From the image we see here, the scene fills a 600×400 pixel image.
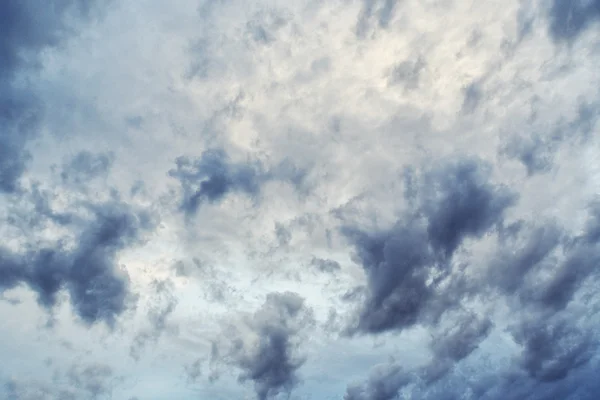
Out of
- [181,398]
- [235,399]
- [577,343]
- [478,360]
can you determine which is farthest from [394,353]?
[181,398]

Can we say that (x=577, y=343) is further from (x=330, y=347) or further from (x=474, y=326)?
(x=330, y=347)

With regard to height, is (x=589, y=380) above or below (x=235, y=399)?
below

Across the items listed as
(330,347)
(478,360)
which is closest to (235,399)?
(330,347)

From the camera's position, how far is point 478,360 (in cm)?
6003

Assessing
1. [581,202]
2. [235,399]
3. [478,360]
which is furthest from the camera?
[235,399]

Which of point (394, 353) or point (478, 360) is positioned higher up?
point (394, 353)

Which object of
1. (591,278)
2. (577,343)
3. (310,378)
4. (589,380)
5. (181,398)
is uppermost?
(181,398)

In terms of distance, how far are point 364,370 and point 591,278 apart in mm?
39717

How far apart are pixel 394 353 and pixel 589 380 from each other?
41718 mm

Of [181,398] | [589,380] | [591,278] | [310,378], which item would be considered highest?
[181,398]

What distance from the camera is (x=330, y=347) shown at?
6191cm

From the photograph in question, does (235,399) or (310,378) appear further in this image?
(235,399)

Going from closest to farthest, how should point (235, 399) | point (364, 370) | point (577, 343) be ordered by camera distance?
point (577, 343)
point (364, 370)
point (235, 399)

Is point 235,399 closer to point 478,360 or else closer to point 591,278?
point 478,360
